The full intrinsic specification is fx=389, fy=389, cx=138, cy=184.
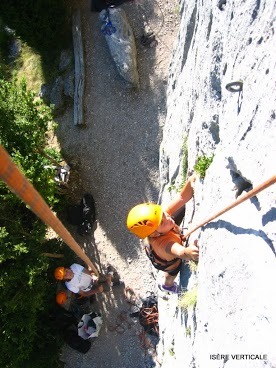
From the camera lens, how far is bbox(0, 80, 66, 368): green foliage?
981 cm

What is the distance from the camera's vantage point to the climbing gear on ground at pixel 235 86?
5.35 meters

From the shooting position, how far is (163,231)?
6.98 metres

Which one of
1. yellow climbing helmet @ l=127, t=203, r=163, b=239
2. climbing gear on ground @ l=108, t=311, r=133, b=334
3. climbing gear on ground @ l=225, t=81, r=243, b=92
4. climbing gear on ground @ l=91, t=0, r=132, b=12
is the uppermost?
climbing gear on ground @ l=225, t=81, r=243, b=92

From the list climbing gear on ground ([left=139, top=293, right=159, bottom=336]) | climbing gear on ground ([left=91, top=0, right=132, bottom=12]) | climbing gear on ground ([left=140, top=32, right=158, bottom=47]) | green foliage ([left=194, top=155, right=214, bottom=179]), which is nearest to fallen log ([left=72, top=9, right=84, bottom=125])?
climbing gear on ground ([left=91, top=0, right=132, bottom=12])

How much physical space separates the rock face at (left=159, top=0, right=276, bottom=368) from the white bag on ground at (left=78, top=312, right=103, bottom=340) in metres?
5.25

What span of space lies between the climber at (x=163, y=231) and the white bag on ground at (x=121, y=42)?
7.58 meters

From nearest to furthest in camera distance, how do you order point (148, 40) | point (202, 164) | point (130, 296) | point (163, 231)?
point (202, 164) → point (163, 231) → point (130, 296) → point (148, 40)

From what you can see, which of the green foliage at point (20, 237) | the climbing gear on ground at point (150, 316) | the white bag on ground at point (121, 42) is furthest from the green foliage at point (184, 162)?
the white bag on ground at point (121, 42)

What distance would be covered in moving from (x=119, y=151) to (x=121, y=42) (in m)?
3.88

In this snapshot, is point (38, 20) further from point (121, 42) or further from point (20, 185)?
point (20, 185)

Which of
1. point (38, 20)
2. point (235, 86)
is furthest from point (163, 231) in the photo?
point (38, 20)

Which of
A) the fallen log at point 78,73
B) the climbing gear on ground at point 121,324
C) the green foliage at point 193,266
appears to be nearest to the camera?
the green foliage at point 193,266

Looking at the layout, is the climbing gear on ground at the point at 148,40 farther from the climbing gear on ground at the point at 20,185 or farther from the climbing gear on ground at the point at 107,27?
the climbing gear on ground at the point at 20,185

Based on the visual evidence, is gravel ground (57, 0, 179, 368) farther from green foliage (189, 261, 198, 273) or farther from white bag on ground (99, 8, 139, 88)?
green foliage (189, 261, 198, 273)
